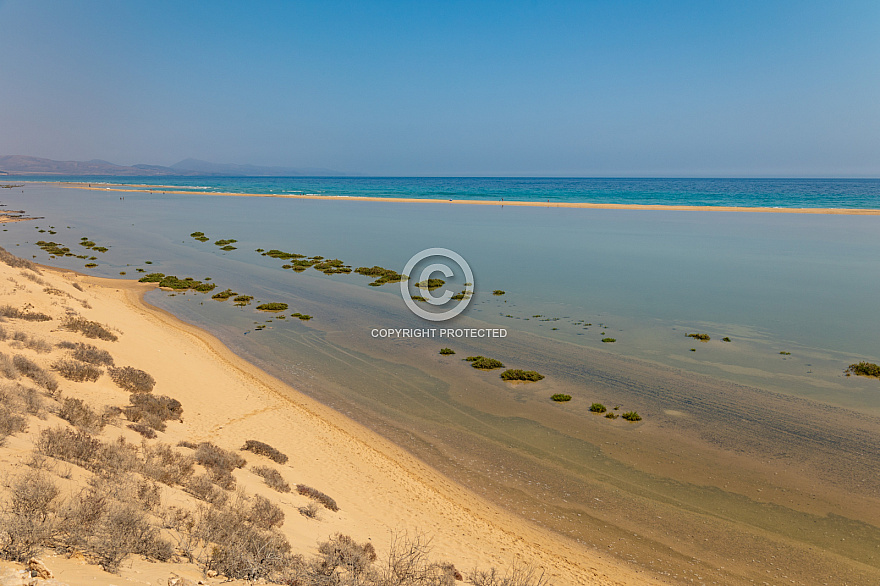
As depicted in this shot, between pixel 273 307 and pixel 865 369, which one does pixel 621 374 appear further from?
pixel 273 307

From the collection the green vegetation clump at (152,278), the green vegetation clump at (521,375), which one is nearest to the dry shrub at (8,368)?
the green vegetation clump at (521,375)

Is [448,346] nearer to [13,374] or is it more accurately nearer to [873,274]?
[13,374]

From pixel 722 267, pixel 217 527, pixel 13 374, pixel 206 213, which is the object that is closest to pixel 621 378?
pixel 217 527

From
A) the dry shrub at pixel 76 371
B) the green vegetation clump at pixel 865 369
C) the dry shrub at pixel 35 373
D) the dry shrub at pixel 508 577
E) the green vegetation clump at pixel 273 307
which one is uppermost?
the dry shrub at pixel 35 373

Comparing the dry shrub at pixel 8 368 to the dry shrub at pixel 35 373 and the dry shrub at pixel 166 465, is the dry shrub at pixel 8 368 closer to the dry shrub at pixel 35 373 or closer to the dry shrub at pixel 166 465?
the dry shrub at pixel 35 373

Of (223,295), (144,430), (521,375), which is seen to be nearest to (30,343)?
(144,430)

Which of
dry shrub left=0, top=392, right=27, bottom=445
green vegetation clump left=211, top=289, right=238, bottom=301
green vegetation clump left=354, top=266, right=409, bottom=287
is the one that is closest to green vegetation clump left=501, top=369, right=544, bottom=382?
dry shrub left=0, top=392, right=27, bottom=445
